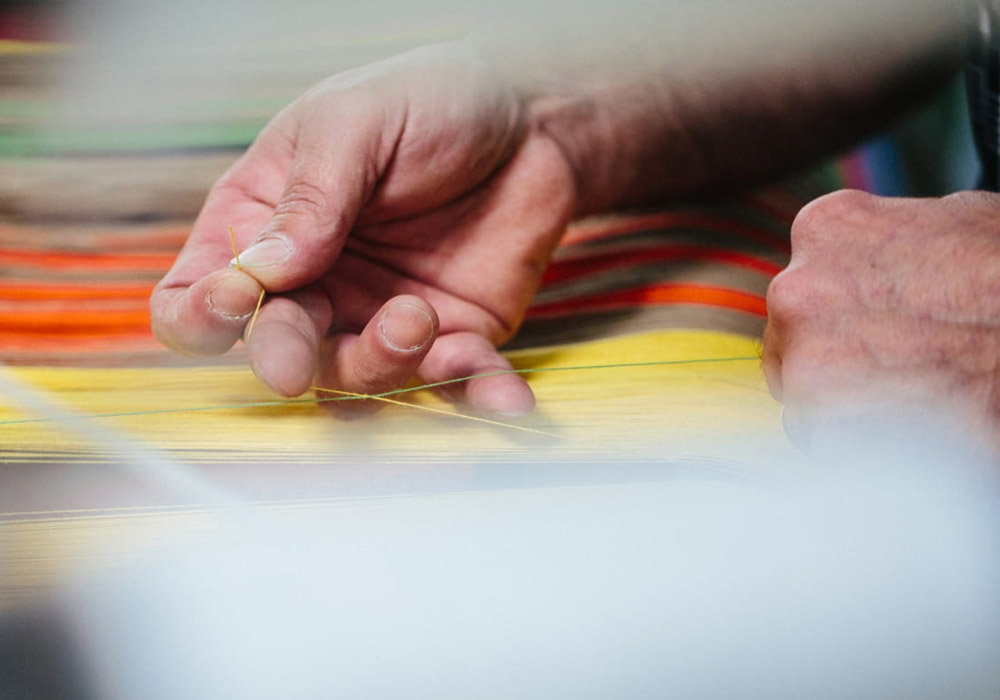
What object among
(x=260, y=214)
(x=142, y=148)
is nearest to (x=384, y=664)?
(x=260, y=214)

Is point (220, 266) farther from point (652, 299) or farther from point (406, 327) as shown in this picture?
point (652, 299)

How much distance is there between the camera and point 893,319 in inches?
16.0

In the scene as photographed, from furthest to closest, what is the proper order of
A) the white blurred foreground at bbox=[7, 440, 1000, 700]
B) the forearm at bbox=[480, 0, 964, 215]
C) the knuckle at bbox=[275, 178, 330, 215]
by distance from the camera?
the forearm at bbox=[480, 0, 964, 215], the knuckle at bbox=[275, 178, 330, 215], the white blurred foreground at bbox=[7, 440, 1000, 700]

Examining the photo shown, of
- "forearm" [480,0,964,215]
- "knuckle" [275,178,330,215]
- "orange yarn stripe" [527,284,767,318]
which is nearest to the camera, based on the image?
"knuckle" [275,178,330,215]

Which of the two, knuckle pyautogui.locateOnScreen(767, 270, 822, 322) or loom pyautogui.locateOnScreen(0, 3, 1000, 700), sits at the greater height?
knuckle pyautogui.locateOnScreen(767, 270, 822, 322)

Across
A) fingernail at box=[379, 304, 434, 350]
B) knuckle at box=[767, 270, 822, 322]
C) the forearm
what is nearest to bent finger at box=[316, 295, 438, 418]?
fingernail at box=[379, 304, 434, 350]

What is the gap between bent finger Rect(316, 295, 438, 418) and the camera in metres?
0.43

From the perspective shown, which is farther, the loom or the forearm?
the forearm

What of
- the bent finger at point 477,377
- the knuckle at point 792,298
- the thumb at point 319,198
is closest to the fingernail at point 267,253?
the thumb at point 319,198

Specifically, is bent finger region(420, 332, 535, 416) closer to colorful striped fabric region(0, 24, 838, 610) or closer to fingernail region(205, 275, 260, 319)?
colorful striped fabric region(0, 24, 838, 610)

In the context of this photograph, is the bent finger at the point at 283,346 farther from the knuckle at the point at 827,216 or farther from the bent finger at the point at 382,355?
the knuckle at the point at 827,216

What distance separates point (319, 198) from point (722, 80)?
0.42 m

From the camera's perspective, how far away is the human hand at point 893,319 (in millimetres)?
391

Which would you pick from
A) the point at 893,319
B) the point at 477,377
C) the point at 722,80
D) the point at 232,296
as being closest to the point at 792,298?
the point at 893,319
